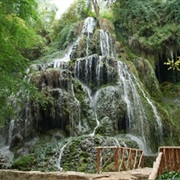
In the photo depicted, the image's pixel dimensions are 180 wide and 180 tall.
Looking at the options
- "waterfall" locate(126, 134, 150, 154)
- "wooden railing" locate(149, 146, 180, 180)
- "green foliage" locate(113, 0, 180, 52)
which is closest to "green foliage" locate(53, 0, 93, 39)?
"green foliage" locate(113, 0, 180, 52)

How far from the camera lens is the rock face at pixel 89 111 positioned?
1105 centimetres

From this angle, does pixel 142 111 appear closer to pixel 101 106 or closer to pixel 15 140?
pixel 101 106

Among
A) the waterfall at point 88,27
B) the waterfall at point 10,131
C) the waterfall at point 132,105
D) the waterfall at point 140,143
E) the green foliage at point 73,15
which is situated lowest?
the waterfall at point 140,143

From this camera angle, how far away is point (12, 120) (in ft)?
43.8

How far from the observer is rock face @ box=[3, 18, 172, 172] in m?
11.1

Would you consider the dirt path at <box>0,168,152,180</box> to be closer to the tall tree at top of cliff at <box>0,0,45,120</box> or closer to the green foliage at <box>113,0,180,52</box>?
the tall tree at top of cliff at <box>0,0,45,120</box>

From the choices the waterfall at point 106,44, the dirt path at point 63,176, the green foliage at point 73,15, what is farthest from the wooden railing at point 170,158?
the green foliage at point 73,15

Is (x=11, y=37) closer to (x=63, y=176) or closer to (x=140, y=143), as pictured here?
(x=63, y=176)

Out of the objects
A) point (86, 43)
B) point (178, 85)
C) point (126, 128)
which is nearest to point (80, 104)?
point (126, 128)

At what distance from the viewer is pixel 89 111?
14023 millimetres

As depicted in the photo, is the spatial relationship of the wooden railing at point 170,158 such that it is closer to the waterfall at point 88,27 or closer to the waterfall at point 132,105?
the waterfall at point 132,105

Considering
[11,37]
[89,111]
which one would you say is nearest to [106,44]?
[89,111]

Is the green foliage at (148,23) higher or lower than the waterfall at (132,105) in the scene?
higher

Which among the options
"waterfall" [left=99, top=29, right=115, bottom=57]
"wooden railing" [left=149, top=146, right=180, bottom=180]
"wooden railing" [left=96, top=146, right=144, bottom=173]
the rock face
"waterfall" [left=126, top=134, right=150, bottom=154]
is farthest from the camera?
"waterfall" [left=99, top=29, right=115, bottom=57]
